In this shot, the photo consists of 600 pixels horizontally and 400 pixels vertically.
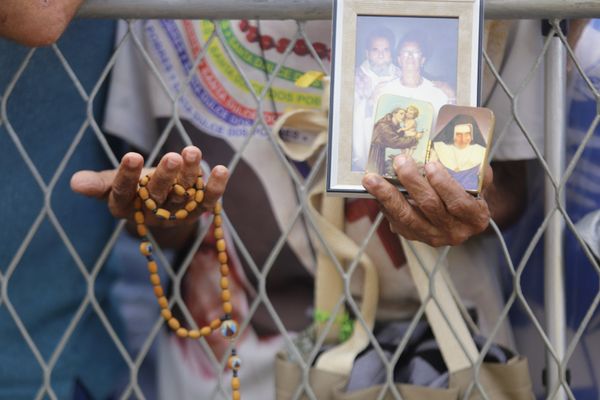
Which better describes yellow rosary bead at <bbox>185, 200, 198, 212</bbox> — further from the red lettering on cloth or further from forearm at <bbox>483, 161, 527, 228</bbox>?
forearm at <bbox>483, 161, 527, 228</bbox>

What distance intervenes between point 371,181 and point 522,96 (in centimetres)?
46

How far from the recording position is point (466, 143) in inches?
38.5

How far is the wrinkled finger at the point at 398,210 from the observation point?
38.6 inches

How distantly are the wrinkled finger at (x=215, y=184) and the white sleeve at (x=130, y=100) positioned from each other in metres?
0.43

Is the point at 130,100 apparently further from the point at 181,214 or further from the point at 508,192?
the point at 508,192

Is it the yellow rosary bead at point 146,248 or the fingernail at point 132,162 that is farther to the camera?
the yellow rosary bead at point 146,248

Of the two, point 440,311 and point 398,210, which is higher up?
point 398,210

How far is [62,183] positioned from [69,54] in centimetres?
21

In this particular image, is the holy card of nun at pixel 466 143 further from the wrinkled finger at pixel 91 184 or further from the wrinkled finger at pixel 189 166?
the wrinkled finger at pixel 91 184

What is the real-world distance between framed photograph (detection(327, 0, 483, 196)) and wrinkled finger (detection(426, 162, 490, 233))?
7cm

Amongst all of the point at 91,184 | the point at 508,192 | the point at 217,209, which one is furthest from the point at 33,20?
the point at 508,192

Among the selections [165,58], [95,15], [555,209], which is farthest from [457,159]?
[165,58]

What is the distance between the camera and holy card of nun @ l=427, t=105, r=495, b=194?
3.21 ft

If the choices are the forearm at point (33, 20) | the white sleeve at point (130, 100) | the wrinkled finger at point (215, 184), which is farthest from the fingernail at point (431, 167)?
the white sleeve at point (130, 100)
